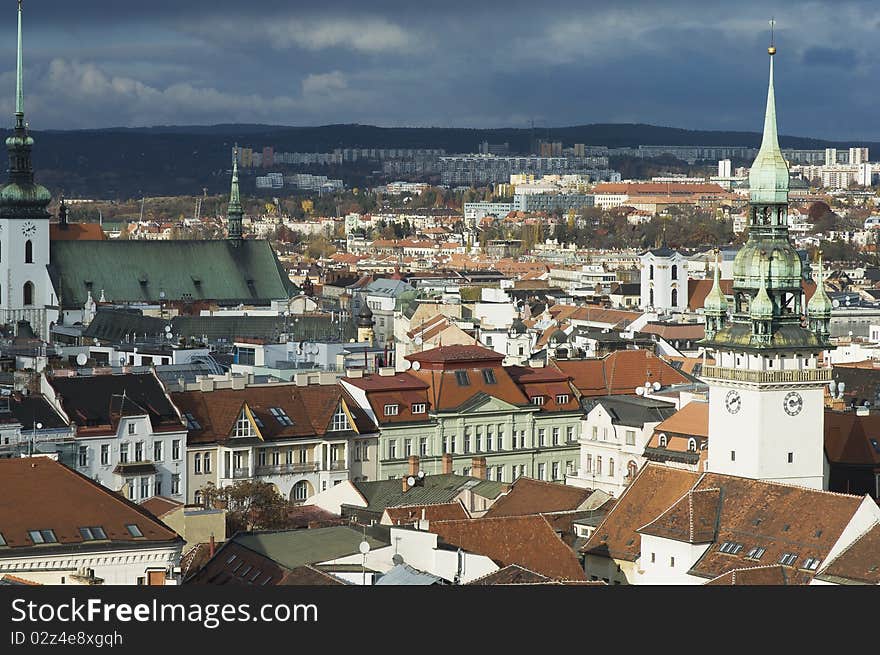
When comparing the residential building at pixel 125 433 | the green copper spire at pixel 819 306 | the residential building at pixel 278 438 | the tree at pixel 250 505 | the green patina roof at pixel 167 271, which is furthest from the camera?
the green patina roof at pixel 167 271

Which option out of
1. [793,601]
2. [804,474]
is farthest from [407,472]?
[793,601]

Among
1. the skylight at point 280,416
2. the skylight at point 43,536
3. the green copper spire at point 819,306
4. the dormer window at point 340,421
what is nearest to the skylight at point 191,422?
the skylight at point 280,416

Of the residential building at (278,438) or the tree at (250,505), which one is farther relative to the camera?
the residential building at (278,438)

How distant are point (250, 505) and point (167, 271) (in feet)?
252

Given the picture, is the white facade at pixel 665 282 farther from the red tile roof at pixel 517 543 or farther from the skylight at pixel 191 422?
the red tile roof at pixel 517 543

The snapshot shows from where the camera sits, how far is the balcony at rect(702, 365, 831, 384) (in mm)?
55750

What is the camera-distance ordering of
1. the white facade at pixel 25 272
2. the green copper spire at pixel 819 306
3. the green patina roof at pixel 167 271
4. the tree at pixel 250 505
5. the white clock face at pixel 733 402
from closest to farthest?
the white clock face at pixel 733 402
the tree at pixel 250 505
the green copper spire at pixel 819 306
the white facade at pixel 25 272
the green patina roof at pixel 167 271

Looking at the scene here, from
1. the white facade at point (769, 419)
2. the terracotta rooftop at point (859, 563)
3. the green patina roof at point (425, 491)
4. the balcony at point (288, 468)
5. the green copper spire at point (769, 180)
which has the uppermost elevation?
the green copper spire at point (769, 180)

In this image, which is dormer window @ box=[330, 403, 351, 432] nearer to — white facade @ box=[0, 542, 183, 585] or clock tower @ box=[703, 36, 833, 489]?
clock tower @ box=[703, 36, 833, 489]

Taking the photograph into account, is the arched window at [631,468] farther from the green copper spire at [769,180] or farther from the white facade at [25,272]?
the white facade at [25,272]

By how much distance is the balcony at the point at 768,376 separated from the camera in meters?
55.8

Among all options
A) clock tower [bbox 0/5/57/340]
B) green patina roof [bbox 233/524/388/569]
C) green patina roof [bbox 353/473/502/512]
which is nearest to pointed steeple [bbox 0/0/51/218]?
clock tower [bbox 0/5/57/340]

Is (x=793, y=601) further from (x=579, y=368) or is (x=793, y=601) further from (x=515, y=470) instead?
(x=579, y=368)

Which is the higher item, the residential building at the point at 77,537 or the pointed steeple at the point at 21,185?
the pointed steeple at the point at 21,185
